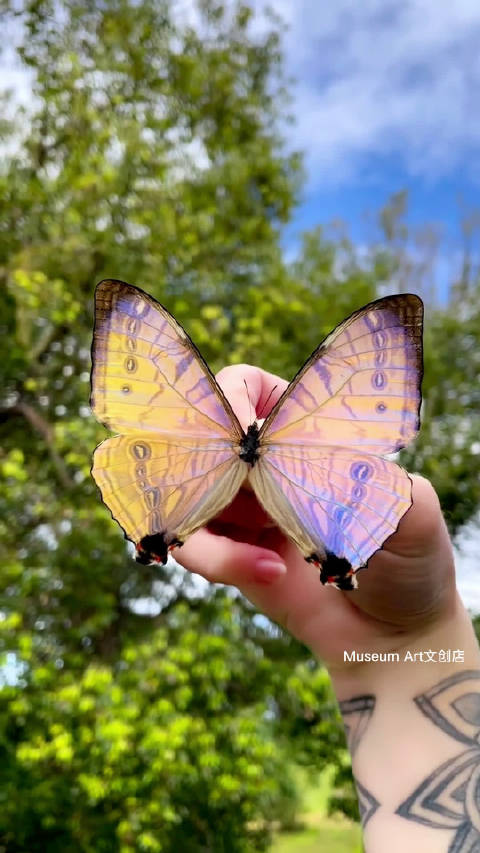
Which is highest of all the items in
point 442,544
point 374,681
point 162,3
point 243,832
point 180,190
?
point 162,3

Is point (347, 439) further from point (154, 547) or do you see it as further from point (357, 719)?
point (357, 719)

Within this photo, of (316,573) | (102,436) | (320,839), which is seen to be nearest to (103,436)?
(102,436)

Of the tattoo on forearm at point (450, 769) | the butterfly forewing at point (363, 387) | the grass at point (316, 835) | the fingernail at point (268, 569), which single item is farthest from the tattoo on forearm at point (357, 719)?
the grass at point (316, 835)

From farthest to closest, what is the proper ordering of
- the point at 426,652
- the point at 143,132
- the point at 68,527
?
the point at 143,132
the point at 68,527
the point at 426,652

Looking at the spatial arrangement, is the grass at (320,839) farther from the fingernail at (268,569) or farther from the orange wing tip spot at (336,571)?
the orange wing tip spot at (336,571)

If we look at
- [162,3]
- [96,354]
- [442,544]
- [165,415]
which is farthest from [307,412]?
[162,3]

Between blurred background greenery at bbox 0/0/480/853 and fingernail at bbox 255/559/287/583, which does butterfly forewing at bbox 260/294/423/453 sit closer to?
fingernail at bbox 255/559/287/583

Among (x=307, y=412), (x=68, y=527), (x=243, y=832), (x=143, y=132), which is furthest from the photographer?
(x=243, y=832)

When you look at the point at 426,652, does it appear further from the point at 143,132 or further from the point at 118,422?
the point at 143,132
